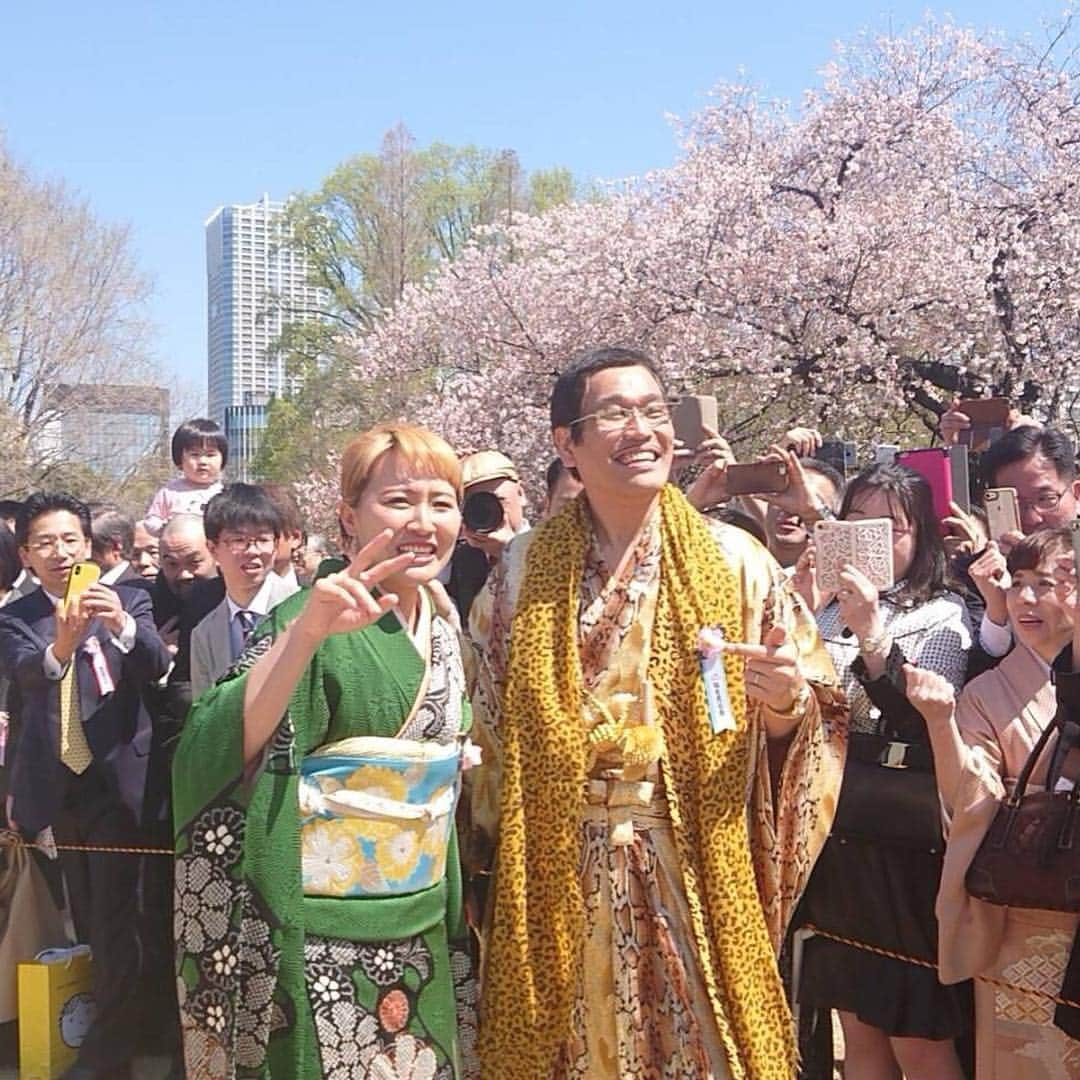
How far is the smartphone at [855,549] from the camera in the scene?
281 cm

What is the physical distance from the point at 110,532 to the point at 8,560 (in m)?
0.47

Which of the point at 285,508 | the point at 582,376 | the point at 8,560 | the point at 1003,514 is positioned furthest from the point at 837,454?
the point at 8,560

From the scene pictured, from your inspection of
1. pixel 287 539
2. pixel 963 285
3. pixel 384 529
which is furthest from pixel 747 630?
pixel 963 285

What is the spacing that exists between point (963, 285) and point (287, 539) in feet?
36.9

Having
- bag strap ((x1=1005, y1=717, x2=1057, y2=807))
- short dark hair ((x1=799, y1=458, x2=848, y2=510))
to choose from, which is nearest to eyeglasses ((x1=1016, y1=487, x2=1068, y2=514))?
short dark hair ((x1=799, y1=458, x2=848, y2=510))

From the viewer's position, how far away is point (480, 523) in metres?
4.07

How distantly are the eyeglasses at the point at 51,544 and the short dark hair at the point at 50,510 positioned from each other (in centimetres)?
6

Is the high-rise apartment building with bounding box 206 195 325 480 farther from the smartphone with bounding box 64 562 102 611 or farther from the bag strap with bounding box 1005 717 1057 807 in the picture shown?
the bag strap with bounding box 1005 717 1057 807

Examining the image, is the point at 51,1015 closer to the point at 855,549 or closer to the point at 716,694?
the point at 716,694

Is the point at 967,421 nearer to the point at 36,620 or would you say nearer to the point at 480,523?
the point at 480,523

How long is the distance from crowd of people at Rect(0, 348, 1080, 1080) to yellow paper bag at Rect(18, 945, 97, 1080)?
1780 mm

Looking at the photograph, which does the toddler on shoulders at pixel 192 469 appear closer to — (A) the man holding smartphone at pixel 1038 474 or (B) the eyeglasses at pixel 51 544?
(B) the eyeglasses at pixel 51 544

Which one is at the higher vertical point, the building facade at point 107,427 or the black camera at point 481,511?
the building facade at point 107,427

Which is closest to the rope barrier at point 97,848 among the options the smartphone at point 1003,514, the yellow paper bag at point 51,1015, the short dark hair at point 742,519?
the yellow paper bag at point 51,1015
